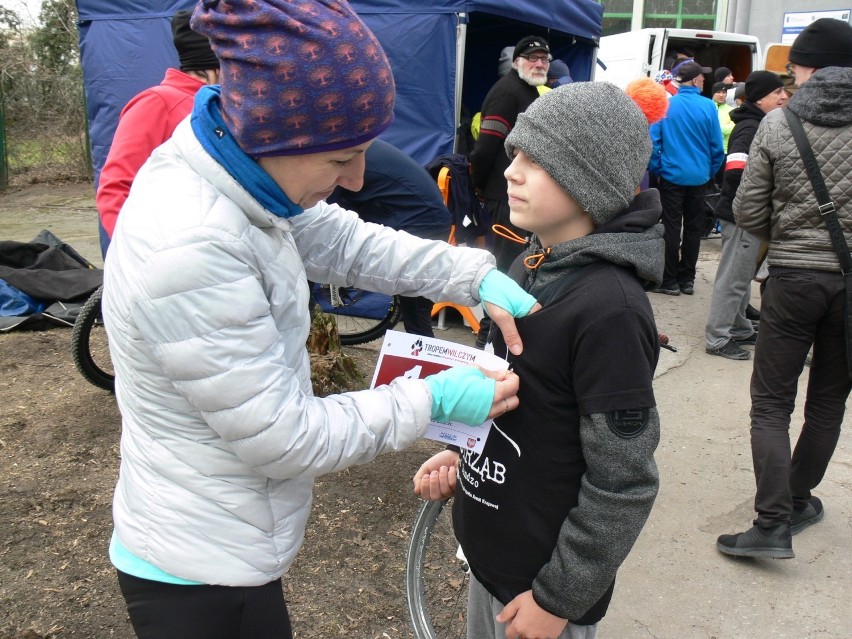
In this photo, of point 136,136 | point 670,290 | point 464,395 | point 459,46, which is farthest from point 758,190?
point 670,290

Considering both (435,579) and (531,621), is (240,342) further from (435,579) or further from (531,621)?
(435,579)

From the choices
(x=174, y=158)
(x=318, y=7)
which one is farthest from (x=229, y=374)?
(x=318, y=7)

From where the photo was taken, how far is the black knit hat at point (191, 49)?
126 inches

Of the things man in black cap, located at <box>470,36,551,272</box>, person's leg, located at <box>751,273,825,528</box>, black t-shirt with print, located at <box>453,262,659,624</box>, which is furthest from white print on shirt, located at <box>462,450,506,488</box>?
man in black cap, located at <box>470,36,551,272</box>

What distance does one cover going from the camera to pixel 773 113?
115 inches

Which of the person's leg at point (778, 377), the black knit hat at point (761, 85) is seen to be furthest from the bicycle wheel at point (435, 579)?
the black knit hat at point (761, 85)

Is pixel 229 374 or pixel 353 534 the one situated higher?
pixel 229 374

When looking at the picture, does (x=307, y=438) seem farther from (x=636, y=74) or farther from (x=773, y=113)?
(x=636, y=74)

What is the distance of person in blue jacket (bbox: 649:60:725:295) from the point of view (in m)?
7.02

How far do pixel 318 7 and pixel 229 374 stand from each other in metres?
0.58

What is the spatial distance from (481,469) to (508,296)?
0.39 m

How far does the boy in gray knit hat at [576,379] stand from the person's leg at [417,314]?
3.05 meters

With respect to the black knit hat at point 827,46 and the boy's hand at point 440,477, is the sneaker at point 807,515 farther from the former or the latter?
the boy's hand at point 440,477

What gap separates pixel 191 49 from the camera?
3.23 meters
